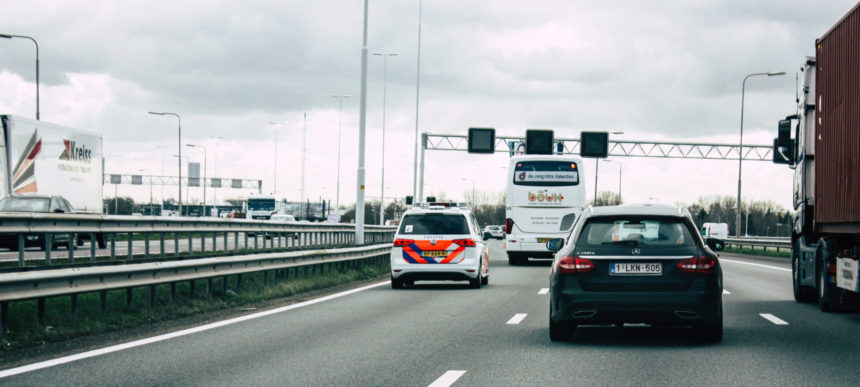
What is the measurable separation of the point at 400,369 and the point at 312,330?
3.44 meters

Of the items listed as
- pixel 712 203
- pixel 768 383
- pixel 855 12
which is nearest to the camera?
pixel 768 383

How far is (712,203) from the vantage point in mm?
147000

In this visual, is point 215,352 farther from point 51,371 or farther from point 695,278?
point 695,278

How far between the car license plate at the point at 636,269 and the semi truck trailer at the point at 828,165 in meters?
2.61

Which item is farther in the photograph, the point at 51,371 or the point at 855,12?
the point at 855,12

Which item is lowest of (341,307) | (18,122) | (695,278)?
(341,307)

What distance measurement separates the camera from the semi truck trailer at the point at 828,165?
11453 mm

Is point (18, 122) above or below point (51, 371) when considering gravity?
above

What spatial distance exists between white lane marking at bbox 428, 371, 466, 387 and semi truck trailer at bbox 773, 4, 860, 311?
533cm

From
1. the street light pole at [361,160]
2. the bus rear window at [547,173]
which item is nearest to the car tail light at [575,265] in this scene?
the street light pole at [361,160]

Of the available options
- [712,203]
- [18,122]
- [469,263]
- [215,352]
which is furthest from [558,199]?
[712,203]

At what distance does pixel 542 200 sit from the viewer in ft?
102

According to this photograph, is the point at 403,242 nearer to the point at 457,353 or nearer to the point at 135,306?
the point at 135,306

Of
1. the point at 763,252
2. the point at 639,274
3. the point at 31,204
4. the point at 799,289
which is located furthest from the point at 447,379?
the point at 763,252
